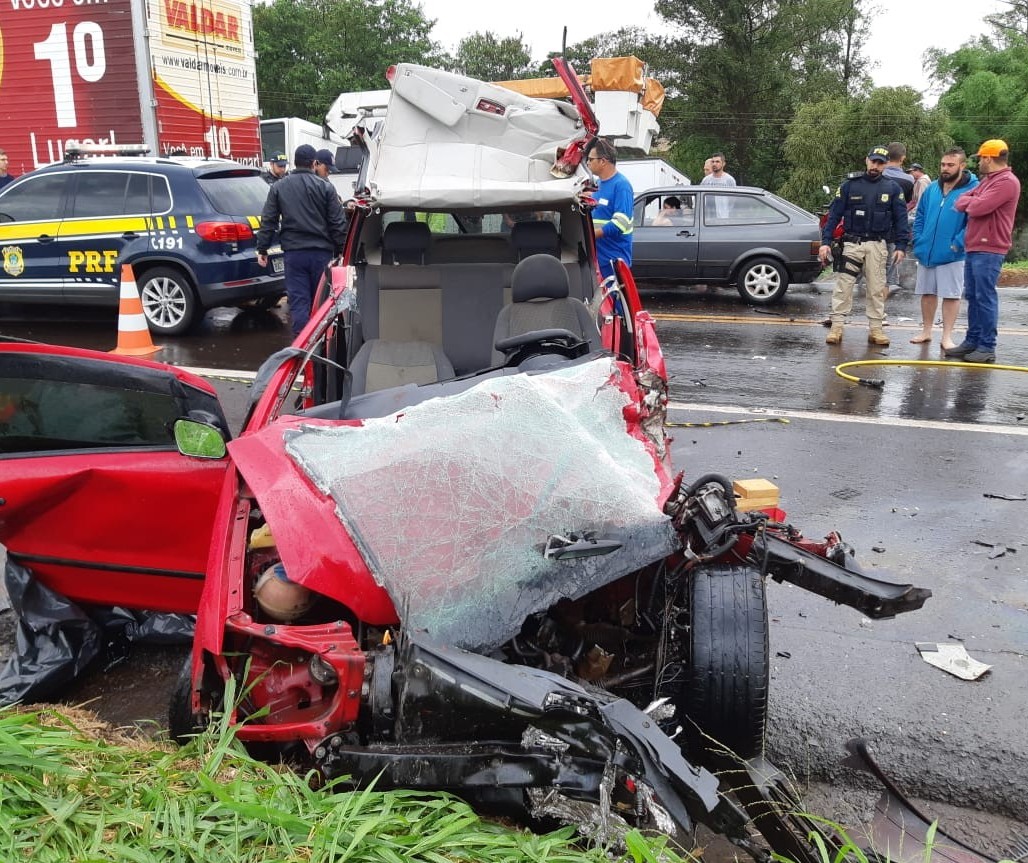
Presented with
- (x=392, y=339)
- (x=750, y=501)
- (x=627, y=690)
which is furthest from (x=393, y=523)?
(x=392, y=339)

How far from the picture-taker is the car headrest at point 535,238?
528 cm

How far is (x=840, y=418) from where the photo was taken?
650cm

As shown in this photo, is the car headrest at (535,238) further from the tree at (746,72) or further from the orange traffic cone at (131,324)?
the tree at (746,72)

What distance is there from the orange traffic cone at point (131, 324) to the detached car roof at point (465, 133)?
426 cm

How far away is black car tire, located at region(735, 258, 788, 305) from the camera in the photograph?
11.1 meters

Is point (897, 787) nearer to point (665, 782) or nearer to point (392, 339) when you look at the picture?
point (665, 782)

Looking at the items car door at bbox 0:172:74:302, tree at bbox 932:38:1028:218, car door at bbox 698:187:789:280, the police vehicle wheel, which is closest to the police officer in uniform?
car door at bbox 698:187:789:280

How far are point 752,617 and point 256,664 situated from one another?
1369 millimetres

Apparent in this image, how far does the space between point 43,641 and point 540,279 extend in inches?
105

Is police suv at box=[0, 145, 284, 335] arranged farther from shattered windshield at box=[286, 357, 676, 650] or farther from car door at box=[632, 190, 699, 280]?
shattered windshield at box=[286, 357, 676, 650]

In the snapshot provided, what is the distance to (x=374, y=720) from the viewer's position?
2.14 m

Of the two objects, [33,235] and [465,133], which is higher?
[465,133]

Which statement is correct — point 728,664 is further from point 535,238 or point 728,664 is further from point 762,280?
point 762,280

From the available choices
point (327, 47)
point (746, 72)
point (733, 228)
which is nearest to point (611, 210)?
point (733, 228)
